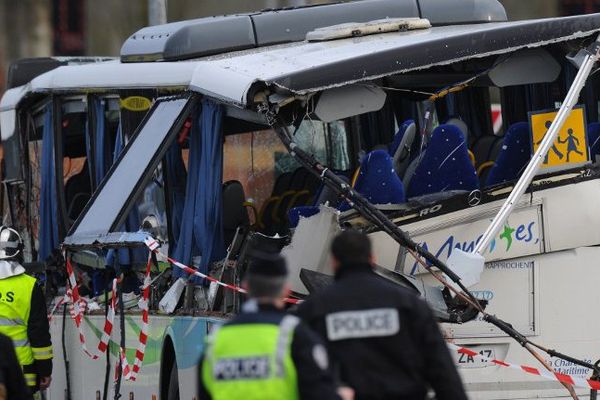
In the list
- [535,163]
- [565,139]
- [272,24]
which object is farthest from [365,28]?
[535,163]

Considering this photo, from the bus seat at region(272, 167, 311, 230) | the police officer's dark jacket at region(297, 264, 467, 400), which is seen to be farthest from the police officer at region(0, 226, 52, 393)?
the police officer's dark jacket at region(297, 264, 467, 400)

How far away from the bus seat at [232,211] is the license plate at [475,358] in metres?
1.98

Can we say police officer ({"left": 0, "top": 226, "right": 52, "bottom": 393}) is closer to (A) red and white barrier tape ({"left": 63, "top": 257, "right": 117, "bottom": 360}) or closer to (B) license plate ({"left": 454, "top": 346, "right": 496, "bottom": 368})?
(A) red and white barrier tape ({"left": 63, "top": 257, "right": 117, "bottom": 360})

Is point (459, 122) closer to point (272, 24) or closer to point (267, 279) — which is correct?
point (272, 24)

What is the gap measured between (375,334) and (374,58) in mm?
3383

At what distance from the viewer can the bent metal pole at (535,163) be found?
9.82 meters

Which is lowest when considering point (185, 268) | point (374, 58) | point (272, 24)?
point (185, 268)

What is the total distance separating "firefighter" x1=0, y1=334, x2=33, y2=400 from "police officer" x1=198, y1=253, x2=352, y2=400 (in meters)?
1.78

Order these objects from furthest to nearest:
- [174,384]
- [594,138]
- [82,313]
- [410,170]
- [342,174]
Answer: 1. [342,174]
2. [82,313]
3. [594,138]
4. [410,170]
5. [174,384]

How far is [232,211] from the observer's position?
11719 mm

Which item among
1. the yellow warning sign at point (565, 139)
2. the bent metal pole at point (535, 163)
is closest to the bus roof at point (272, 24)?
the yellow warning sign at point (565, 139)

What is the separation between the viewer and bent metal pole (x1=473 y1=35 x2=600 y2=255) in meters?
9.82

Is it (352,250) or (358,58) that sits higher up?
(358,58)

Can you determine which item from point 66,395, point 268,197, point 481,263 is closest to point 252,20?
point 268,197
